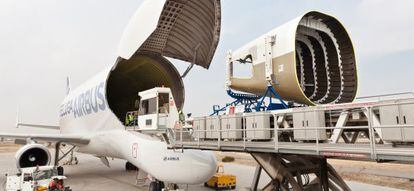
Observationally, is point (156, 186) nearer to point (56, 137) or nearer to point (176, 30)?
point (176, 30)

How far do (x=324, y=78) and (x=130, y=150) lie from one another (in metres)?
9.10

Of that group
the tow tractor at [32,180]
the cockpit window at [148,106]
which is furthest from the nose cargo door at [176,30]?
the tow tractor at [32,180]

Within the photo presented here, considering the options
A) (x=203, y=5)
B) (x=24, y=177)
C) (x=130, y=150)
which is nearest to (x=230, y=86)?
(x=203, y=5)

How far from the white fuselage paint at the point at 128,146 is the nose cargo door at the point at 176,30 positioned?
313 centimetres

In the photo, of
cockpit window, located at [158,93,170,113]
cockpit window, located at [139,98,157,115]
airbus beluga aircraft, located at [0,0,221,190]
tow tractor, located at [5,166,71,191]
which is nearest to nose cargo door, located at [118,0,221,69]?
airbus beluga aircraft, located at [0,0,221,190]

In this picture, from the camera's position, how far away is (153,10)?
43.7 feet

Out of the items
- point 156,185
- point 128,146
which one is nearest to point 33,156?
point 128,146

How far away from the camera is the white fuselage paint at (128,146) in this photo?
12422 mm

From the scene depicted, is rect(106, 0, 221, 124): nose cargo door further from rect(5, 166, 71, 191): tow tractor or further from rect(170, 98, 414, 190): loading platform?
rect(5, 166, 71, 191): tow tractor

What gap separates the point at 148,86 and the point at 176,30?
6908mm

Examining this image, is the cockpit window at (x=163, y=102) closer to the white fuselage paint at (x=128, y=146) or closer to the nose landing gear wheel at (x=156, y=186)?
the white fuselage paint at (x=128, y=146)

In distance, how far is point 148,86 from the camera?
70.7 feet

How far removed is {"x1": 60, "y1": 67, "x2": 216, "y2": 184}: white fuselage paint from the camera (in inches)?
489

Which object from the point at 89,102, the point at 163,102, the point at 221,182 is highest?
the point at 89,102
